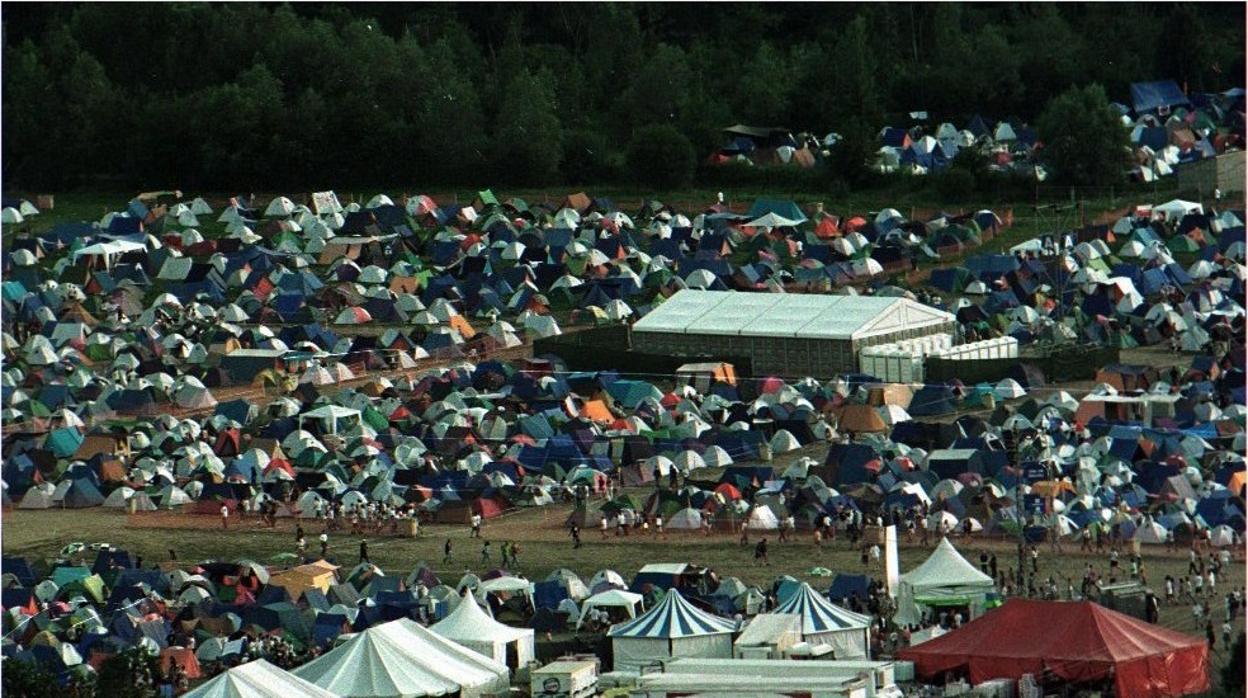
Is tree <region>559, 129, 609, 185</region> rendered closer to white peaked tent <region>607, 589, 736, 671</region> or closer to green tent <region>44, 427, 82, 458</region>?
green tent <region>44, 427, 82, 458</region>

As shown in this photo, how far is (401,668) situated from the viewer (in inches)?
966

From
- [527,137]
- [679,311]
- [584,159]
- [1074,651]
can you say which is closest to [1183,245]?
[679,311]

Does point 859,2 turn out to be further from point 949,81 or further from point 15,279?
point 15,279

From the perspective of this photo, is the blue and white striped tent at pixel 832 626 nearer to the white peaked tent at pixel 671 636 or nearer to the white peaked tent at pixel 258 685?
the white peaked tent at pixel 671 636

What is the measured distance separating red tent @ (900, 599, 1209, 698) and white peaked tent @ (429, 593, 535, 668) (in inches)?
127

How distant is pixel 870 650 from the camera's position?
25.5 m

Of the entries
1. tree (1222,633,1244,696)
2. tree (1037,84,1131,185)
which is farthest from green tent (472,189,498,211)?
tree (1222,633,1244,696)

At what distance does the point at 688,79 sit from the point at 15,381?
22387 millimetres

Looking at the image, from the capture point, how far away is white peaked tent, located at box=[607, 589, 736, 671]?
25156mm

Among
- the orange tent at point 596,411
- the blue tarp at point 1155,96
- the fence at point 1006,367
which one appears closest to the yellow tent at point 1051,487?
the orange tent at point 596,411

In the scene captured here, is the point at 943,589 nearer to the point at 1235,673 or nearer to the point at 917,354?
the point at 1235,673

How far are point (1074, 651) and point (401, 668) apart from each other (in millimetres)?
5063

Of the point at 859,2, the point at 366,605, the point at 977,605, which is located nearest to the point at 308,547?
the point at 366,605

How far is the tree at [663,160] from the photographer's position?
53625 mm
